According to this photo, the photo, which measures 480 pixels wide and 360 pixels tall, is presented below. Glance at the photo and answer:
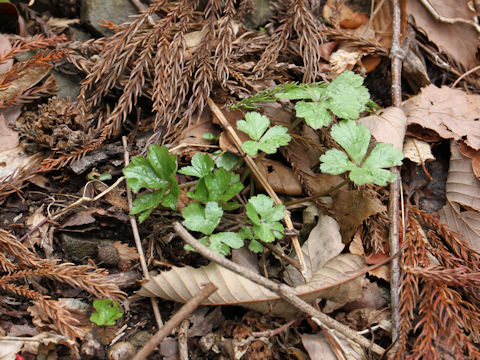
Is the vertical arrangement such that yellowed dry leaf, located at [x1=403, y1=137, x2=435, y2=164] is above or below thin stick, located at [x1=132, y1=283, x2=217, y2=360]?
above

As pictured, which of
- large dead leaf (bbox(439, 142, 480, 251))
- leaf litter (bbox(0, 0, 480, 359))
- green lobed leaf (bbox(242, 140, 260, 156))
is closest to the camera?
leaf litter (bbox(0, 0, 480, 359))

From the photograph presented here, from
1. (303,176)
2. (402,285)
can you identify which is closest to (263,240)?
(303,176)

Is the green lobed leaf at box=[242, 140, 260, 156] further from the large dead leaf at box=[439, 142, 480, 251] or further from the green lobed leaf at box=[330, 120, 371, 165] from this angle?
the large dead leaf at box=[439, 142, 480, 251]

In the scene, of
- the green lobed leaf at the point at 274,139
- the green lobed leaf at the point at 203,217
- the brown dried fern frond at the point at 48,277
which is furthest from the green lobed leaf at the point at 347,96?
the brown dried fern frond at the point at 48,277

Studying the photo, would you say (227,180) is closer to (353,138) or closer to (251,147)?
(251,147)

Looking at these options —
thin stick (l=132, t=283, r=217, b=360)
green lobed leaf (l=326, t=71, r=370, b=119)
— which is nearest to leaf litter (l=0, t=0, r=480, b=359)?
green lobed leaf (l=326, t=71, r=370, b=119)
